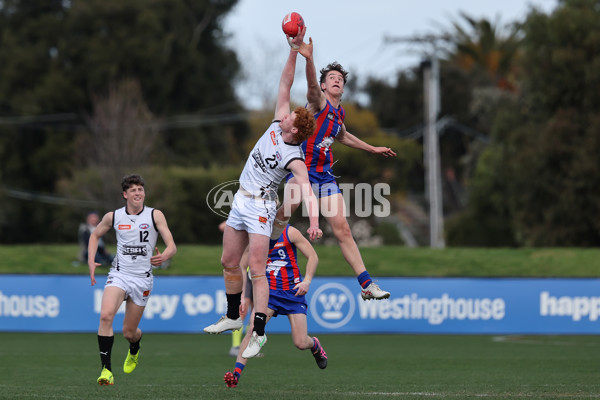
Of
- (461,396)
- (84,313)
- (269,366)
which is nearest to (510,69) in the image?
(84,313)

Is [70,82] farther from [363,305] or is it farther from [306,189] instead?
[306,189]

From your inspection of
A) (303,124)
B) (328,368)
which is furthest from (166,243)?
(328,368)

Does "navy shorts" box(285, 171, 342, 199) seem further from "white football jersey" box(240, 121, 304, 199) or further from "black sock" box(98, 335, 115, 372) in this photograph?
"black sock" box(98, 335, 115, 372)

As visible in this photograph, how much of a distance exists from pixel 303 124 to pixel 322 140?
3.47ft

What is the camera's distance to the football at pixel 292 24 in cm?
963

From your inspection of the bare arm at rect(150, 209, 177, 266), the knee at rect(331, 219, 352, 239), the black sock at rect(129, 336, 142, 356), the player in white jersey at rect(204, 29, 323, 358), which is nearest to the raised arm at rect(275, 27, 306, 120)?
the player in white jersey at rect(204, 29, 323, 358)

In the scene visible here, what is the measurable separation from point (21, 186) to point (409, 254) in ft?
94.4

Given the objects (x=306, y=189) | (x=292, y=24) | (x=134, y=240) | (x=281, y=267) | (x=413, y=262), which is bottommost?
(x=413, y=262)

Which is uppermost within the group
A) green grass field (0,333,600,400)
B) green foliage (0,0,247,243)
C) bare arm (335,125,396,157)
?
green foliage (0,0,247,243)

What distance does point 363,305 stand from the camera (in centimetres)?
2116

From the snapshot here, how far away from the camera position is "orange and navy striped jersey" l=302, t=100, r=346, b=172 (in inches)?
412

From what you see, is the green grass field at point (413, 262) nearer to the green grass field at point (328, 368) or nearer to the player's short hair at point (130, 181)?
the green grass field at point (328, 368)

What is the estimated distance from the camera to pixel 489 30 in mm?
55188

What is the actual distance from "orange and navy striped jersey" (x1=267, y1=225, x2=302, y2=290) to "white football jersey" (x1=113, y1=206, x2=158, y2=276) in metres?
1.51
